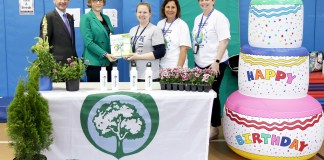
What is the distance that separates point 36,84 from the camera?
269cm

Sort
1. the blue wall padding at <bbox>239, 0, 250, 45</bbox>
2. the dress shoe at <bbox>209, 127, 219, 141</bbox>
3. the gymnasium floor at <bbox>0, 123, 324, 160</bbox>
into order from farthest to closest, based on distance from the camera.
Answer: the blue wall padding at <bbox>239, 0, 250, 45</bbox>, the dress shoe at <bbox>209, 127, 219, 141</bbox>, the gymnasium floor at <bbox>0, 123, 324, 160</bbox>

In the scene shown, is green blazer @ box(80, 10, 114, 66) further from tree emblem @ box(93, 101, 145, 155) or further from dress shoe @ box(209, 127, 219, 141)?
dress shoe @ box(209, 127, 219, 141)

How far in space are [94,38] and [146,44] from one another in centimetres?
→ 54

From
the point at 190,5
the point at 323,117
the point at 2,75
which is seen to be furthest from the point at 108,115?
the point at 2,75

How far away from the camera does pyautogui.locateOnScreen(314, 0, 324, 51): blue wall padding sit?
504cm

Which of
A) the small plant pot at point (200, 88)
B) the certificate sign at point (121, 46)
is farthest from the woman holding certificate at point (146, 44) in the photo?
the small plant pot at point (200, 88)

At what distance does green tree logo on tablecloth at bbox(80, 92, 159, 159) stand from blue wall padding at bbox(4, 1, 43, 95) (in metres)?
2.43

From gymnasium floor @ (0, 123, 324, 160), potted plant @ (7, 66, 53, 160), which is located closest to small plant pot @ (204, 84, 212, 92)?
gymnasium floor @ (0, 123, 324, 160)

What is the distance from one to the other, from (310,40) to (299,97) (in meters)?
2.11

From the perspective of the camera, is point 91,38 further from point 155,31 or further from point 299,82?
point 299,82

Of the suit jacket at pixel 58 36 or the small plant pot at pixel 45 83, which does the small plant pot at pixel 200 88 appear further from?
the suit jacket at pixel 58 36

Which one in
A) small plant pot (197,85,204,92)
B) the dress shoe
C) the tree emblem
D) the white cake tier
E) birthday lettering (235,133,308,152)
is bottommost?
the dress shoe

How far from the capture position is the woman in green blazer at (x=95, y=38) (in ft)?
12.4

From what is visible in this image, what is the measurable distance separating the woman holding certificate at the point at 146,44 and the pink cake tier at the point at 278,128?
939 mm
